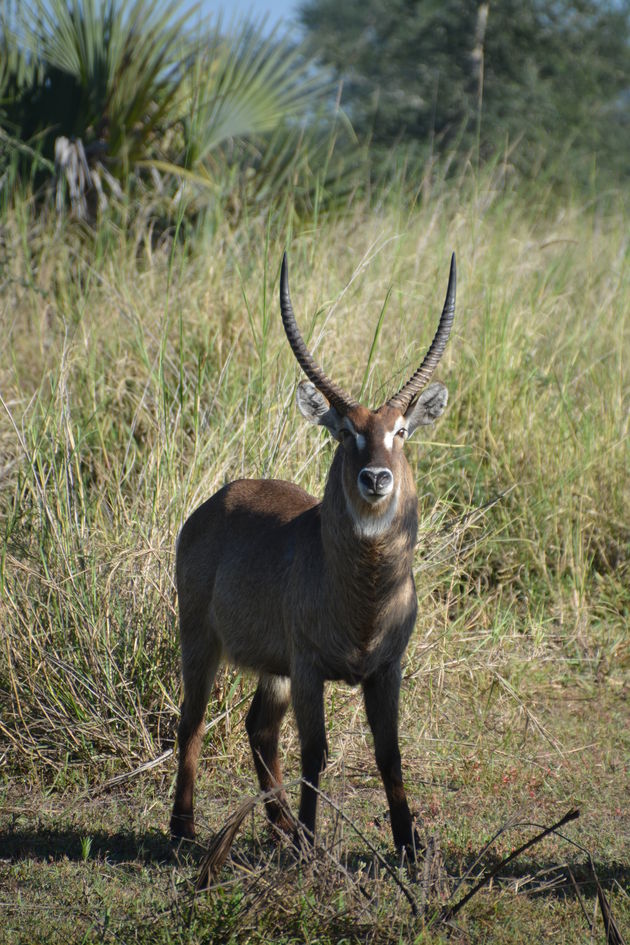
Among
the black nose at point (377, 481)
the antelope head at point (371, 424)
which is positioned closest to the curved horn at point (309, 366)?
the antelope head at point (371, 424)

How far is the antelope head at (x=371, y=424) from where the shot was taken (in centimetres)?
352

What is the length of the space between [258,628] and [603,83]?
20.1 metres

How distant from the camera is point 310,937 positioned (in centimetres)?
305

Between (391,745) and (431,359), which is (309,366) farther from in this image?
(391,745)

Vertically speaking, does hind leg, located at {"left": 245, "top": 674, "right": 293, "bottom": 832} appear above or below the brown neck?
below

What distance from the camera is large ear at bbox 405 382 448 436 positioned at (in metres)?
3.90

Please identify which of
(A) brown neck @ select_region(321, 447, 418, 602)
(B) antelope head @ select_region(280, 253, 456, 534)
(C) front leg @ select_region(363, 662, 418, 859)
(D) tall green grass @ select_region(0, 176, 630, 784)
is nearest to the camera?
(B) antelope head @ select_region(280, 253, 456, 534)

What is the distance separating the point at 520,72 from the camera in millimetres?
19656

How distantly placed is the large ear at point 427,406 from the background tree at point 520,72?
1339 cm

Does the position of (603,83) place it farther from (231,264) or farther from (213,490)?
(213,490)

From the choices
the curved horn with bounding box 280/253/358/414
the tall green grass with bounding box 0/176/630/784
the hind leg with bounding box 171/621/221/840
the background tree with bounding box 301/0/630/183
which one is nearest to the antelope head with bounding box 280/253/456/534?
the curved horn with bounding box 280/253/358/414

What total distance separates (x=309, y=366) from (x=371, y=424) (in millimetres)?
365

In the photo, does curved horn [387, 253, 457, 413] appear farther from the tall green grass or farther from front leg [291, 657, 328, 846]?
the tall green grass

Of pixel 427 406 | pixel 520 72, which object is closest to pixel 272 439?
pixel 427 406
